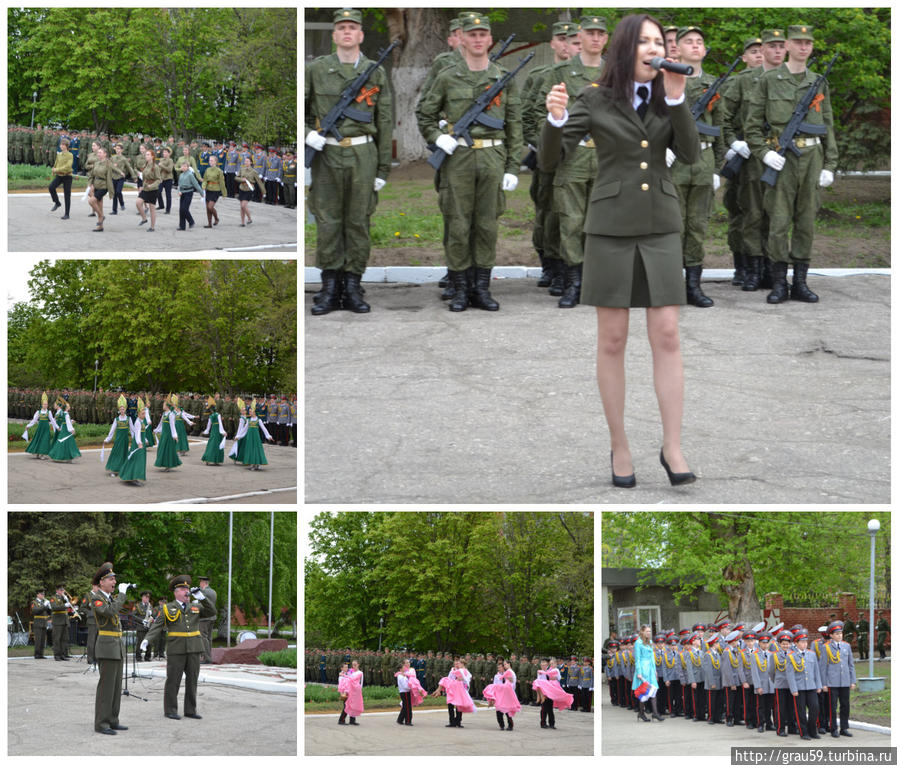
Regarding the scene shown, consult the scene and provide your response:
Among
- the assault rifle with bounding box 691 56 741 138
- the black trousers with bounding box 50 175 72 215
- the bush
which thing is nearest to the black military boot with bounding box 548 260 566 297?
the assault rifle with bounding box 691 56 741 138

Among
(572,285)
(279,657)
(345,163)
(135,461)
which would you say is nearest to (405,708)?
(572,285)

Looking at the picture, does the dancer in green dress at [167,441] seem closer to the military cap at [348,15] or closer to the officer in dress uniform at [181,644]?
the officer in dress uniform at [181,644]

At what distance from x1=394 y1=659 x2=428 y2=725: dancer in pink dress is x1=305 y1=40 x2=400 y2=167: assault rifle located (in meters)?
3.87

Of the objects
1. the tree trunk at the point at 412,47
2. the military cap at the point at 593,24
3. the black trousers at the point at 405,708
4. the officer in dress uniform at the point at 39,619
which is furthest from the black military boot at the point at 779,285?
the officer in dress uniform at the point at 39,619

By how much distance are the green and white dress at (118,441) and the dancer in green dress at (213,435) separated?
1.09 meters

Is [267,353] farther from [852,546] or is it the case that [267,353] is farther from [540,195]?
[852,546]

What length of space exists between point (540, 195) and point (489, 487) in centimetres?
514

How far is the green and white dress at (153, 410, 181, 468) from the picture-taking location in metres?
11.8

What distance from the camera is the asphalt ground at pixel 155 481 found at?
9406mm

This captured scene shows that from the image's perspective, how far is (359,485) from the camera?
6066 mm

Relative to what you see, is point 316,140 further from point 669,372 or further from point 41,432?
point 669,372

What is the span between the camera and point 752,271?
10867mm

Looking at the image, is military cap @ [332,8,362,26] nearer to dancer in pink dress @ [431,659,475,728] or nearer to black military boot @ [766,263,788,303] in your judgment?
black military boot @ [766,263,788,303]

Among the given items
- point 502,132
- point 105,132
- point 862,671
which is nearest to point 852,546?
point 862,671
